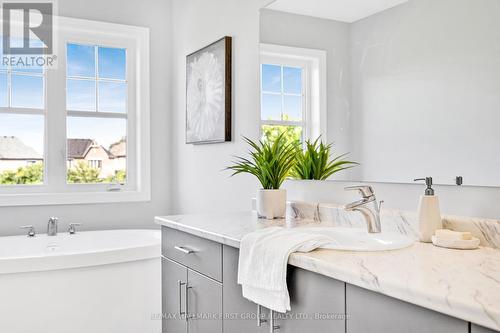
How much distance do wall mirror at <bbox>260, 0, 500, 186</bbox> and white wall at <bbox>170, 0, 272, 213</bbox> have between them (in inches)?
10.1

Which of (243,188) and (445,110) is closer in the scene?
(445,110)

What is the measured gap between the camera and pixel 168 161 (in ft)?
12.8

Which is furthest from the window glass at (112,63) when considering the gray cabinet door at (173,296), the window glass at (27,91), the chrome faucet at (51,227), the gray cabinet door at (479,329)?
the gray cabinet door at (479,329)

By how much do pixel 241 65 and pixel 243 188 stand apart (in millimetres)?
720

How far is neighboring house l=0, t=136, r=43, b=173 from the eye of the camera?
11.5 ft

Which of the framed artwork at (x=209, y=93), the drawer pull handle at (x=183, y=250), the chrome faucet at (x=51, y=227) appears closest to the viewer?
the drawer pull handle at (x=183, y=250)

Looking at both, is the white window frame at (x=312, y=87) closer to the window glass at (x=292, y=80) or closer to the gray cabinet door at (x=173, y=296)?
the window glass at (x=292, y=80)

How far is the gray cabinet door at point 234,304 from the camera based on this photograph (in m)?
1.56

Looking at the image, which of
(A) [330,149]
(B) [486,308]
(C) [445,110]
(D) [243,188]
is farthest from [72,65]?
(B) [486,308]

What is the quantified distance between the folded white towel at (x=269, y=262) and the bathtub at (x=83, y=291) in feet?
4.87

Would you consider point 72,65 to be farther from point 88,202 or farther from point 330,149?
point 330,149

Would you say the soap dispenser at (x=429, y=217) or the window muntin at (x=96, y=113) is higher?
the window muntin at (x=96, y=113)

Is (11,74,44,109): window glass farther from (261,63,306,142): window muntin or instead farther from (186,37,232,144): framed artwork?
(261,63,306,142): window muntin

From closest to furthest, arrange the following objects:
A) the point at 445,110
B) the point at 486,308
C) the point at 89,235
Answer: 1. the point at 486,308
2. the point at 445,110
3. the point at 89,235
